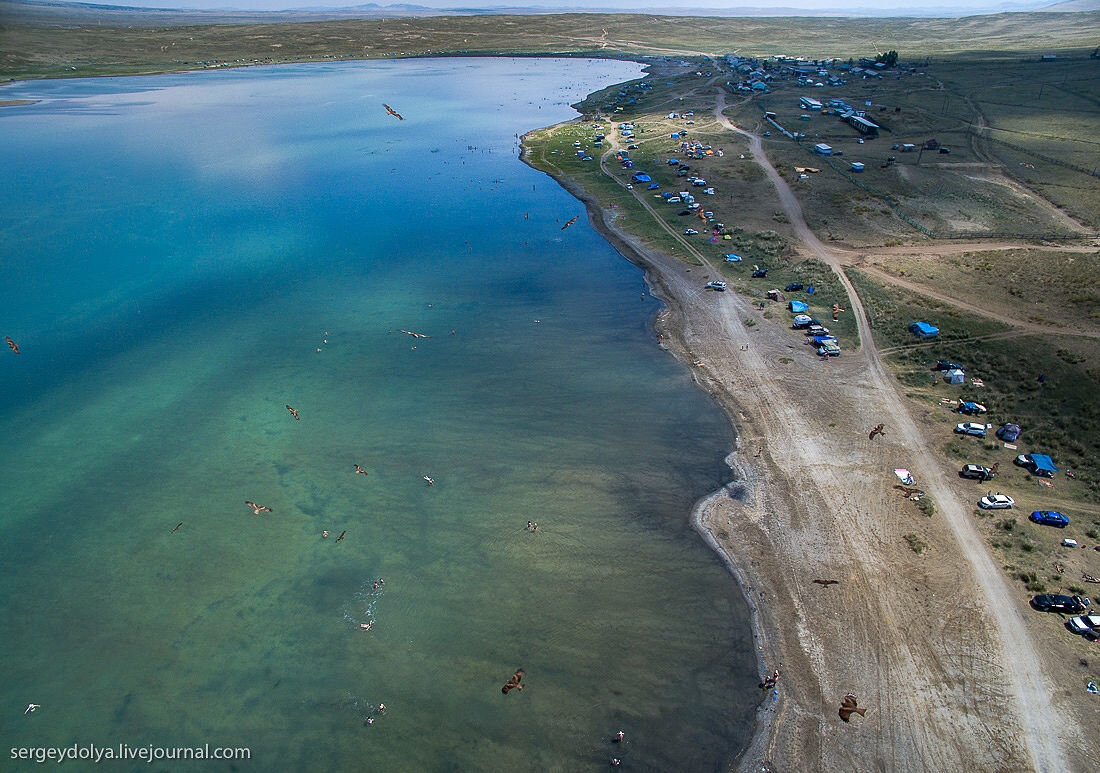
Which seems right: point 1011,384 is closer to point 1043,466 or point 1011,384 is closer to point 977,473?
point 1043,466

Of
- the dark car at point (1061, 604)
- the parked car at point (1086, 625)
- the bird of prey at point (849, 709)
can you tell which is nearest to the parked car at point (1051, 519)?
the dark car at point (1061, 604)

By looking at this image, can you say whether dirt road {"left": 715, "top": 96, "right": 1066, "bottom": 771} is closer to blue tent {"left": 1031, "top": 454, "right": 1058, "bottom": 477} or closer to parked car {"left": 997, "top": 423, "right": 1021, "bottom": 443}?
parked car {"left": 997, "top": 423, "right": 1021, "bottom": 443}

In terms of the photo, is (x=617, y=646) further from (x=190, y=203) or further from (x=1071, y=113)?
(x=1071, y=113)

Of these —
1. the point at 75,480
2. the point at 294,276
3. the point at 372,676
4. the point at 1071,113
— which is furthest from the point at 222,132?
the point at 1071,113

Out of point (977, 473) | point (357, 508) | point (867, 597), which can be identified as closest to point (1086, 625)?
point (867, 597)

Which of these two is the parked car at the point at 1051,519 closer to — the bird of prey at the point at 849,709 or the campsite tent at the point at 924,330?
the bird of prey at the point at 849,709

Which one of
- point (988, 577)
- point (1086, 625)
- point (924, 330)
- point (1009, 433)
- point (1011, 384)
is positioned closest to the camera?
point (1086, 625)
